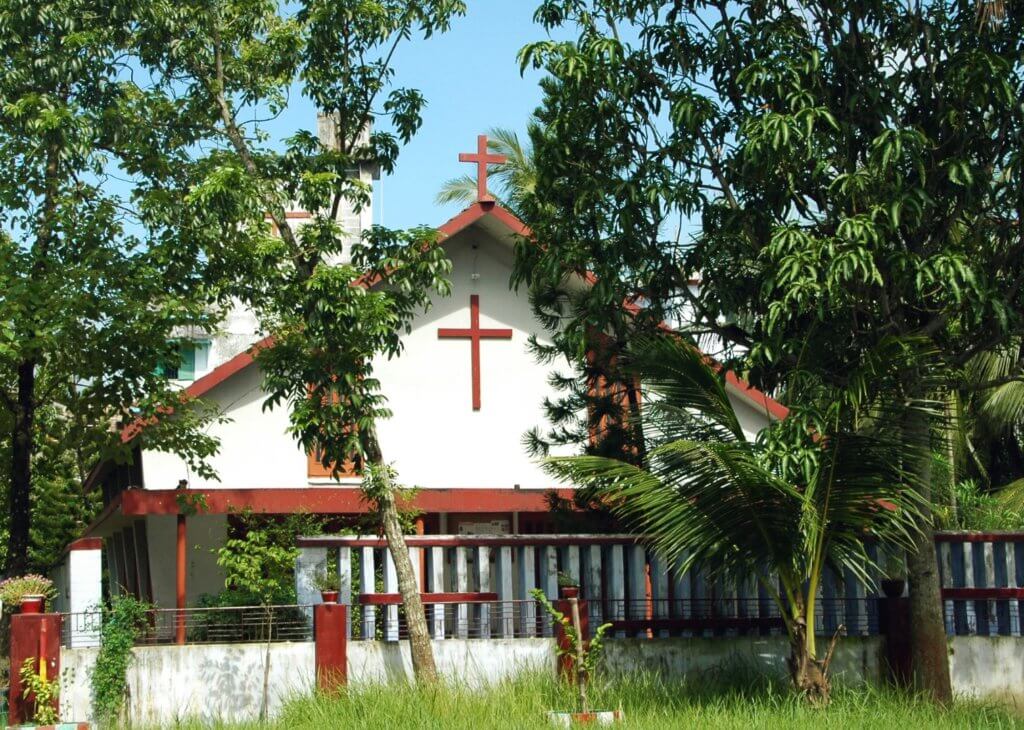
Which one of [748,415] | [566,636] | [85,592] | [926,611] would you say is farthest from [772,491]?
[748,415]

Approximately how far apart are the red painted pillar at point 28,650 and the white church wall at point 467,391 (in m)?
8.86

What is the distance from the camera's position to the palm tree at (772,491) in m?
11.3

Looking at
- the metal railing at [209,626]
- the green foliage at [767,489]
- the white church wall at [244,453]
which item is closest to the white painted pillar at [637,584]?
the green foliage at [767,489]

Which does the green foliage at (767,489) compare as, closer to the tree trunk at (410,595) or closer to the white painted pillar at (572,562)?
the white painted pillar at (572,562)

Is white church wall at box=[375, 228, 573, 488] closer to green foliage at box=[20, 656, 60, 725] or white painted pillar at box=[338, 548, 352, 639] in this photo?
white painted pillar at box=[338, 548, 352, 639]

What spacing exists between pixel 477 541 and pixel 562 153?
147 inches

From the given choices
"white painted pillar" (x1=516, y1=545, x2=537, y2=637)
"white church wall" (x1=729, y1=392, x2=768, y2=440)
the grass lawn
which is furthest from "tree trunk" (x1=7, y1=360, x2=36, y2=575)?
"white church wall" (x1=729, y1=392, x2=768, y2=440)

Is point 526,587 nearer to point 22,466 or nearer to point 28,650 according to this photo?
point 28,650

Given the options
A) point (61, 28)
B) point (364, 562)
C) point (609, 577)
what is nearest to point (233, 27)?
point (61, 28)

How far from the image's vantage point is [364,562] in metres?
12.7

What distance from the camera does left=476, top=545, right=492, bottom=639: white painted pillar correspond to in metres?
12.7

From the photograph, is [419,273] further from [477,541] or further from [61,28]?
[61,28]

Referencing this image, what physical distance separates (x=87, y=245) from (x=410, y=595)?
699cm

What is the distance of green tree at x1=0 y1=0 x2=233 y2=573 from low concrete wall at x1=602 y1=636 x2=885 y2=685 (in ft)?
19.4
